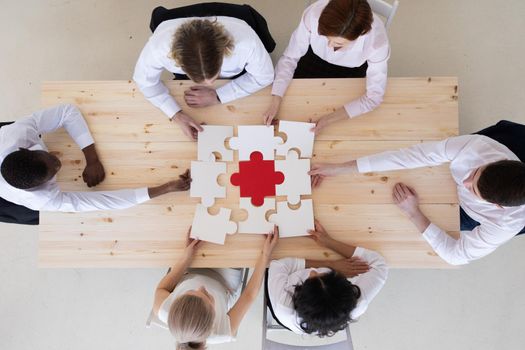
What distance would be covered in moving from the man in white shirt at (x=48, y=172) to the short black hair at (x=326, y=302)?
27.8 inches

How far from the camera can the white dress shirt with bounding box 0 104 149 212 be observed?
1.53m

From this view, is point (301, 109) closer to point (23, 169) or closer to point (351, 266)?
point (351, 266)

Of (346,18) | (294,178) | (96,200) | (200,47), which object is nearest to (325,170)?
(294,178)

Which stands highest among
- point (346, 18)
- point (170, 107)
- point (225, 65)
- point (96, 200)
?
point (346, 18)

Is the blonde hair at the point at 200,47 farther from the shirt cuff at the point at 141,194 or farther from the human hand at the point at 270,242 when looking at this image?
the human hand at the point at 270,242

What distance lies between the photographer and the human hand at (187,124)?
5.45ft

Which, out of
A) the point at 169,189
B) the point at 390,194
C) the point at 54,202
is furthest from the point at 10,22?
the point at 390,194

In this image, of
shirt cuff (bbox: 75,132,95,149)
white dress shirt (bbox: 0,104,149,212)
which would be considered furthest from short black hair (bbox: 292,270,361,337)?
shirt cuff (bbox: 75,132,95,149)

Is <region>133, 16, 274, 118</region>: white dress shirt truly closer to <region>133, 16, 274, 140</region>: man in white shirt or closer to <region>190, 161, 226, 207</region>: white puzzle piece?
<region>133, 16, 274, 140</region>: man in white shirt

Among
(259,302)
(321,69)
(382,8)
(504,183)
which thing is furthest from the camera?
(259,302)

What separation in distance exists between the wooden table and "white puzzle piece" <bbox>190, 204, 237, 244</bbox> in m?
0.04

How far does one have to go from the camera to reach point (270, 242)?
1.58 meters

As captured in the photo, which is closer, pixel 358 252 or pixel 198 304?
pixel 198 304

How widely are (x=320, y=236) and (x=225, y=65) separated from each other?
2.88 feet
